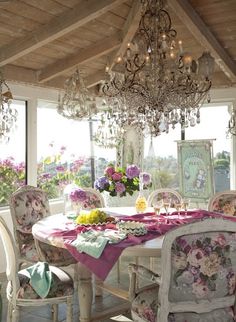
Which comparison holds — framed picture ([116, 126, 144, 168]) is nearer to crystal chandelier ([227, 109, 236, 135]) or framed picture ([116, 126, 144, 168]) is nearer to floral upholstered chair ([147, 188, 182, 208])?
crystal chandelier ([227, 109, 236, 135])

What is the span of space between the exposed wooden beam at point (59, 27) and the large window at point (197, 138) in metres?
2.72

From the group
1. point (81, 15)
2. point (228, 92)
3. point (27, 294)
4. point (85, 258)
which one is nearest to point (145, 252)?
point (85, 258)

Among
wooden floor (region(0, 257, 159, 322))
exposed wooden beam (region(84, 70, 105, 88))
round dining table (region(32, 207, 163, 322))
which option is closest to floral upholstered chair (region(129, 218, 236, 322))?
round dining table (region(32, 207, 163, 322))

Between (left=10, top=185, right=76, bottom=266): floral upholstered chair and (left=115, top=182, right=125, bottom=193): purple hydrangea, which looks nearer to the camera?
(left=10, top=185, right=76, bottom=266): floral upholstered chair

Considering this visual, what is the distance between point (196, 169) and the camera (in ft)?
19.2

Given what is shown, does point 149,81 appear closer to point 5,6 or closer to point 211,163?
point 5,6

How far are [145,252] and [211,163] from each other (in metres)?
3.40

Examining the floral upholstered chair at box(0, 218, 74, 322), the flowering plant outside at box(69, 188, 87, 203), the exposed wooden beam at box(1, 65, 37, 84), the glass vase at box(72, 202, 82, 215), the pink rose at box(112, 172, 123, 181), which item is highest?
the exposed wooden beam at box(1, 65, 37, 84)

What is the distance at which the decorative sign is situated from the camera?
18.8 feet

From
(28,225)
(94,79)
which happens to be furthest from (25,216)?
(94,79)

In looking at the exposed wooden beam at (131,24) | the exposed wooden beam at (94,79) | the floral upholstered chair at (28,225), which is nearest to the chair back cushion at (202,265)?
the floral upholstered chair at (28,225)

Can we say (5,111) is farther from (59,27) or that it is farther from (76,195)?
(76,195)

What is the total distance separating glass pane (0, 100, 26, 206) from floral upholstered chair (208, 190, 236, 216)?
7.86ft

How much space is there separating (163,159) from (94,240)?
397cm
